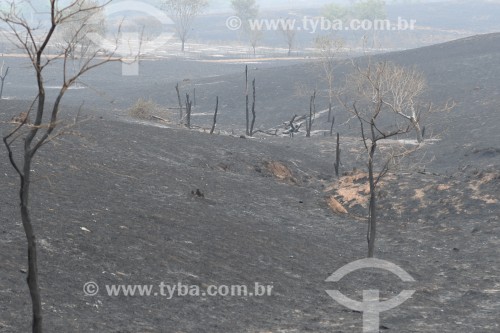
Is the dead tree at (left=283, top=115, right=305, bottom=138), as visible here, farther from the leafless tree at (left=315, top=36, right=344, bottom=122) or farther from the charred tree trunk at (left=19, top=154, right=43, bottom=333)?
the charred tree trunk at (left=19, top=154, right=43, bottom=333)

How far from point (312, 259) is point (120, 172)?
340 inches

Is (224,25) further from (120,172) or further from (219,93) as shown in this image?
(120,172)

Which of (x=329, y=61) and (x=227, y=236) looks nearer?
(x=227, y=236)

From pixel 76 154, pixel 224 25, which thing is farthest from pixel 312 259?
pixel 224 25

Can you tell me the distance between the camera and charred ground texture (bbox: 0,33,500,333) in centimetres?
1463

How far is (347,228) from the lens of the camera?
1006 inches

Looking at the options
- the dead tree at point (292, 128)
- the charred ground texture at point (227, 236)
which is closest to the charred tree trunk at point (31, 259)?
the charred ground texture at point (227, 236)

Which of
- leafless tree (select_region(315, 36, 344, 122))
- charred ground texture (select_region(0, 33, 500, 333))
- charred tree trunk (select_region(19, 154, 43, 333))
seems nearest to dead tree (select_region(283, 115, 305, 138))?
leafless tree (select_region(315, 36, 344, 122))

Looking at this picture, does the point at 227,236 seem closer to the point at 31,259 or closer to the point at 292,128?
the point at 31,259

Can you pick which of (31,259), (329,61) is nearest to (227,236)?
(31,259)

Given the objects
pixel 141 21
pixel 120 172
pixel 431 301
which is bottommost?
pixel 431 301

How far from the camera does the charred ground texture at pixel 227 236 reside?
576 inches

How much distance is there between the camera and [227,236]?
2084 centimetres

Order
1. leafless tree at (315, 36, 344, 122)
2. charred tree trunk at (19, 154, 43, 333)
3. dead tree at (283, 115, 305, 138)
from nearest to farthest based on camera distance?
charred tree trunk at (19, 154, 43, 333), dead tree at (283, 115, 305, 138), leafless tree at (315, 36, 344, 122)
